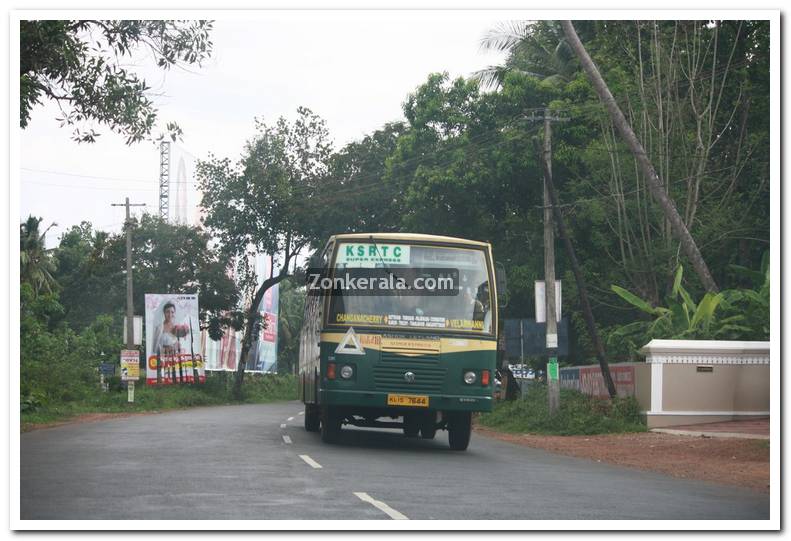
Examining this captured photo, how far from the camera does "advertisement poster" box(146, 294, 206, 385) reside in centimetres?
5369

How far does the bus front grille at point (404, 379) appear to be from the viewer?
59.4 feet

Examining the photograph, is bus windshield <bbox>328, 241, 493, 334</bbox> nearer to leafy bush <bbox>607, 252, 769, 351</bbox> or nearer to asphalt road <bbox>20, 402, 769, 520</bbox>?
asphalt road <bbox>20, 402, 769, 520</bbox>

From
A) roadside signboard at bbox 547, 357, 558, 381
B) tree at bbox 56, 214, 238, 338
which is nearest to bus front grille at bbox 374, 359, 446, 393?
roadside signboard at bbox 547, 357, 558, 381

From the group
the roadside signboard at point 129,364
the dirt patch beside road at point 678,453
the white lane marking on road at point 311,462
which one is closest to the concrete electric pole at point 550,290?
the dirt patch beside road at point 678,453

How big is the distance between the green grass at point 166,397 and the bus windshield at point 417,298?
38.9 ft

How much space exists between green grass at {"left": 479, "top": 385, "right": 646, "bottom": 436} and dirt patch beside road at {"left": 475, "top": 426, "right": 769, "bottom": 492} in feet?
2.60

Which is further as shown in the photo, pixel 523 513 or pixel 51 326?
pixel 51 326

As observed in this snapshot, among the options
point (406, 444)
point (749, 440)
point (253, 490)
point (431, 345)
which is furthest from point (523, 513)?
point (749, 440)

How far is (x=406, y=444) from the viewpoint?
69.2 ft

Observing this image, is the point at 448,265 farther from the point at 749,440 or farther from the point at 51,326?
the point at 51,326

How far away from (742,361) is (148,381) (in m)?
33.7

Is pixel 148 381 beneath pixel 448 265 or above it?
beneath

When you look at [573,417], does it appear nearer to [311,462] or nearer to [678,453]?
[678,453]

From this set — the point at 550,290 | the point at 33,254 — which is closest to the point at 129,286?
the point at 33,254
